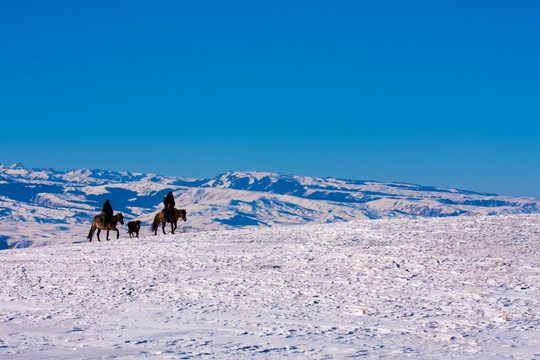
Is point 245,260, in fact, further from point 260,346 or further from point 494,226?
point 494,226

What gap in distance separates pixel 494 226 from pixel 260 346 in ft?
69.3

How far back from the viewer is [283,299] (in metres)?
14.5

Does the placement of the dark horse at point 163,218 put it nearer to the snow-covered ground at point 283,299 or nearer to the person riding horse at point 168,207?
the person riding horse at point 168,207

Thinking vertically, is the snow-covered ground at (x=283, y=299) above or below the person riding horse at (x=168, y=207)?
below

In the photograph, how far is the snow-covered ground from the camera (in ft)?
33.3

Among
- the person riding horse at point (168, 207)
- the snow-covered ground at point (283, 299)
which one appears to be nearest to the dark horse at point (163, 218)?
the person riding horse at point (168, 207)

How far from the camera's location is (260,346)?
10.1 metres

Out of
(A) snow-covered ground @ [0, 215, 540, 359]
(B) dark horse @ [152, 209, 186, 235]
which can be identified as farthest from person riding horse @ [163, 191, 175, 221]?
(A) snow-covered ground @ [0, 215, 540, 359]

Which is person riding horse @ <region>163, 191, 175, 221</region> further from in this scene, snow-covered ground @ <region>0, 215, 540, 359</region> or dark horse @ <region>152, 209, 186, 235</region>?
snow-covered ground @ <region>0, 215, 540, 359</region>

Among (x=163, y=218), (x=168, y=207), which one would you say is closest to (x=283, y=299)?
(x=163, y=218)

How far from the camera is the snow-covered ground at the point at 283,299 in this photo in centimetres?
1016

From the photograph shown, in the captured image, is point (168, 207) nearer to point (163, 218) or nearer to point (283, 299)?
point (163, 218)

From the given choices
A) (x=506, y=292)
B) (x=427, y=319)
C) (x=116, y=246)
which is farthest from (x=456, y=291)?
(x=116, y=246)

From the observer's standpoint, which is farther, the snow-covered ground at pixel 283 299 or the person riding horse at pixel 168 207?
the person riding horse at pixel 168 207
